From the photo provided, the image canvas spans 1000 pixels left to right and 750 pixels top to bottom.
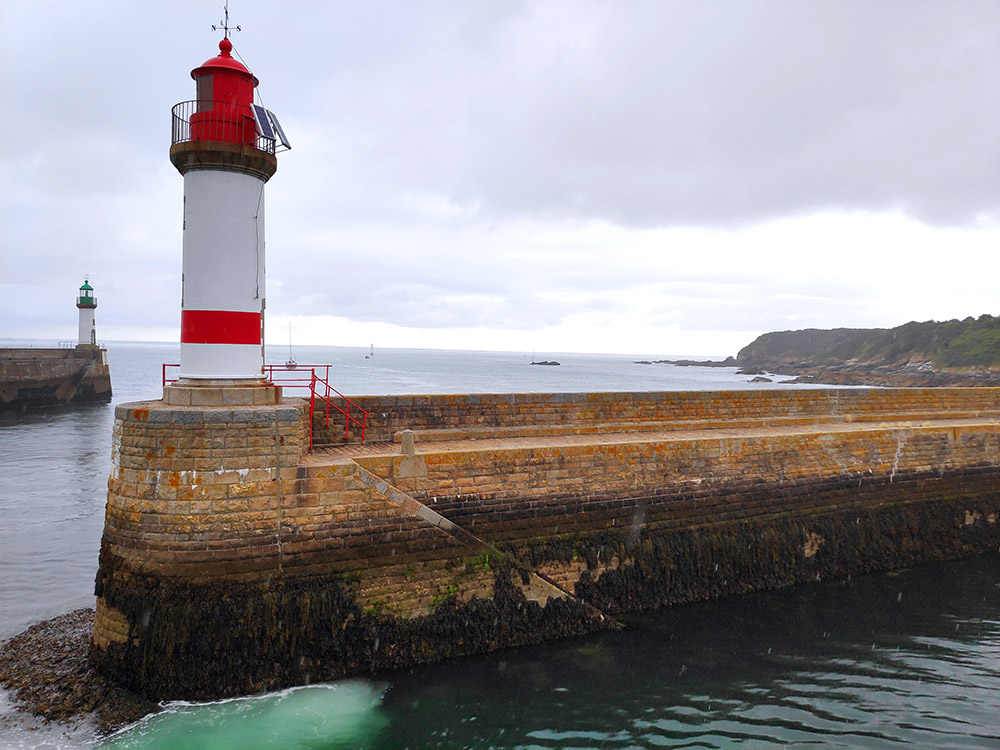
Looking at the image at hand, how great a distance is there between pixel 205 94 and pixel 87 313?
3732cm

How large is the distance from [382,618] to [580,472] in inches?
126

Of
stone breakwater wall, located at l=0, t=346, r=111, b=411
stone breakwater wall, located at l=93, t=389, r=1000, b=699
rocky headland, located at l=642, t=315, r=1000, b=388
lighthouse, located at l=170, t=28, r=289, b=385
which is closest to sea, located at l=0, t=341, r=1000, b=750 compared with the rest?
stone breakwater wall, located at l=93, t=389, r=1000, b=699

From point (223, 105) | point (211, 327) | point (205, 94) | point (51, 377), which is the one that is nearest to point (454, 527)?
point (211, 327)

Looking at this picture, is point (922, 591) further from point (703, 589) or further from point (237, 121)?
point (237, 121)

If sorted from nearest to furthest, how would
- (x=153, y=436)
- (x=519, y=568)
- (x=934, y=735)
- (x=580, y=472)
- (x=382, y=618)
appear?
(x=934, y=735) → (x=153, y=436) → (x=382, y=618) → (x=519, y=568) → (x=580, y=472)

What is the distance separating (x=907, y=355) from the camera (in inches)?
2581

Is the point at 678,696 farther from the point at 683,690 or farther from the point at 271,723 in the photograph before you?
the point at 271,723

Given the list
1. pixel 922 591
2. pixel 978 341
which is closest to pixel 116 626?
pixel 922 591

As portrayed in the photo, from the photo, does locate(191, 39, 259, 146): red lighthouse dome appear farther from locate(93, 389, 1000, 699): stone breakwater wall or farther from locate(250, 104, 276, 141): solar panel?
locate(93, 389, 1000, 699): stone breakwater wall

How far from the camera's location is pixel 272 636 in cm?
680

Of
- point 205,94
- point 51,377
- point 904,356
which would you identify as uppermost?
point 205,94

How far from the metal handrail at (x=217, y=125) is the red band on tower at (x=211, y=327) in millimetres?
2043

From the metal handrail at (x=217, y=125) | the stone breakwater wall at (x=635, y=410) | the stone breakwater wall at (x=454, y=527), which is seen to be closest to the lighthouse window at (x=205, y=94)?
the metal handrail at (x=217, y=125)

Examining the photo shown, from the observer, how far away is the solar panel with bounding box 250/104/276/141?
7598mm
